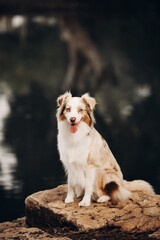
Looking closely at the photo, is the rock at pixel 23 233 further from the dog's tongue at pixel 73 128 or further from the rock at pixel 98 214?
the dog's tongue at pixel 73 128

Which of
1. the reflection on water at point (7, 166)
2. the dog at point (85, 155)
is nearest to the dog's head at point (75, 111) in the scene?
the dog at point (85, 155)

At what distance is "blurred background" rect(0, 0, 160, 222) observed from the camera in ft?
34.9

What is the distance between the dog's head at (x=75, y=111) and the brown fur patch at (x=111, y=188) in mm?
800

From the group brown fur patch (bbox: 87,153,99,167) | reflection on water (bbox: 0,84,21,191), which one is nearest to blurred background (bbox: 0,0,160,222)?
reflection on water (bbox: 0,84,21,191)

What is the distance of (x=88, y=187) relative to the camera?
5961 mm

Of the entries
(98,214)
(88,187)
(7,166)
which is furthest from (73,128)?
(7,166)

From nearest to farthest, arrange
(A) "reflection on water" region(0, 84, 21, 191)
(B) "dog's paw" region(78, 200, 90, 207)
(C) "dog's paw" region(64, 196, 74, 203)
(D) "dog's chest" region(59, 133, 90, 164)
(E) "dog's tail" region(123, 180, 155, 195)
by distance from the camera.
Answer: (D) "dog's chest" region(59, 133, 90, 164), (B) "dog's paw" region(78, 200, 90, 207), (C) "dog's paw" region(64, 196, 74, 203), (E) "dog's tail" region(123, 180, 155, 195), (A) "reflection on water" region(0, 84, 21, 191)

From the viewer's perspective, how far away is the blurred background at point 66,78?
1062cm

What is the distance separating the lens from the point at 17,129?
45.5 feet

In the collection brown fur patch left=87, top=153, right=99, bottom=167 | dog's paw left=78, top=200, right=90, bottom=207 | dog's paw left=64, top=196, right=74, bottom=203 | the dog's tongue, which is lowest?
A: dog's paw left=78, top=200, right=90, bottom=207

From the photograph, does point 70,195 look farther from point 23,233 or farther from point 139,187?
point 139,187

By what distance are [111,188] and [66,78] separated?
18424mm

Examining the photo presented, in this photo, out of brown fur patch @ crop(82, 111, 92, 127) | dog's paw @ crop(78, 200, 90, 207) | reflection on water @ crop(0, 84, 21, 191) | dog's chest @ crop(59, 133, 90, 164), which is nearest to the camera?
brown fur patch @ crop(82, 111, 92, 127)

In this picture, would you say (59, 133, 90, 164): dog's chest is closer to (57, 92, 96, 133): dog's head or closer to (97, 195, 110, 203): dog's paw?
(57, 92, 96, 133): dog's head
